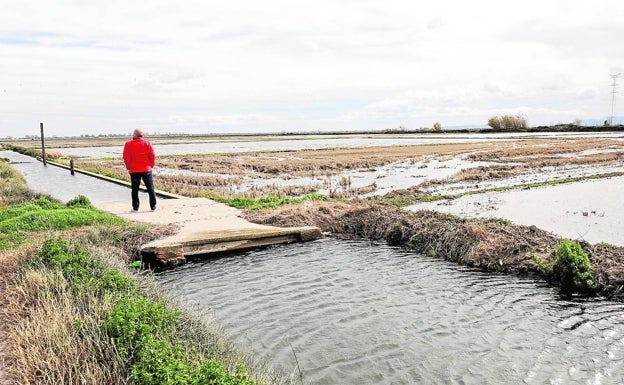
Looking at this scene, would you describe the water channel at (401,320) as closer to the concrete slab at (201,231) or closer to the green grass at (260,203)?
the concrete slab at (201,231)

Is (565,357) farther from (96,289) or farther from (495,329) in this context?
(96,289)

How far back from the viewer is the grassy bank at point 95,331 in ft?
14.5

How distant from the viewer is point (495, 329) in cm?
670

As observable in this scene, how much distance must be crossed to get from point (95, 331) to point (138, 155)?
784 cm

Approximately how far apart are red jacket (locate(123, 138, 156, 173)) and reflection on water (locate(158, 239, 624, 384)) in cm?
381

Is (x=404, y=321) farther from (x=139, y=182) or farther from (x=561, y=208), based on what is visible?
(x=561, y=208)

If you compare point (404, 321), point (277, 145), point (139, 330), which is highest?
point (277, 145)

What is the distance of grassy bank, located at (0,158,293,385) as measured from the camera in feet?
14.5

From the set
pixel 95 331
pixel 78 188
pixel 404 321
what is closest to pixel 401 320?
pixel 404 321

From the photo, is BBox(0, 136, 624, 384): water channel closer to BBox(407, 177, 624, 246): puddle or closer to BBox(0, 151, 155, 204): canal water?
BBox(407, 177, 624, 246): puddle

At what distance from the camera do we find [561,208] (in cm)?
1476

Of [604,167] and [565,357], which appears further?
[604,167]

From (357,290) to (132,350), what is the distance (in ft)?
13.8

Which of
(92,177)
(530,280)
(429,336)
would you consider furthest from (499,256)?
(92,177)
